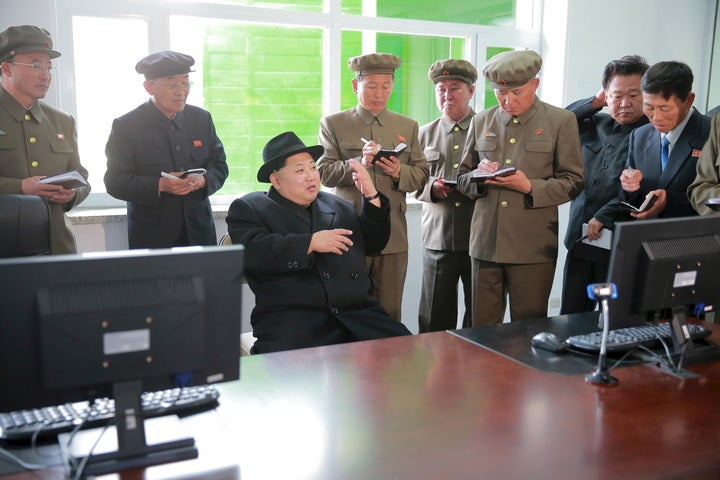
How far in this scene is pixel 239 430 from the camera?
152cm

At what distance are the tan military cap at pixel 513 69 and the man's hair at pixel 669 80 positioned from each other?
1.67 feet

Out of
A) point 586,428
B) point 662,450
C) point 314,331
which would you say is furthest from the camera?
point 314,331

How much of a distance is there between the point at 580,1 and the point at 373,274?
9.82 ft

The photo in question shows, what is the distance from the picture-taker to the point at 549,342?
207 centimetres

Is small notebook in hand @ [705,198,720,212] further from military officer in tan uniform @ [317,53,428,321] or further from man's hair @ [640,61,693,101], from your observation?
military officer in tan uniform @ [317,53,428,321]

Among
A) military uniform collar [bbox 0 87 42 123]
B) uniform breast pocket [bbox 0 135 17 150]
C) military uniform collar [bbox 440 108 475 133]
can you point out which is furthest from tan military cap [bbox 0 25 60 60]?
military uniform collar [bbox 440 108 475 133]

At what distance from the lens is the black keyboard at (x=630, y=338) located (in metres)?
2.04

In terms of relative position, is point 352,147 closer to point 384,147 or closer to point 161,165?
point 384,147

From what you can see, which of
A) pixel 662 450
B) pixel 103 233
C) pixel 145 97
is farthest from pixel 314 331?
pixel 145 97

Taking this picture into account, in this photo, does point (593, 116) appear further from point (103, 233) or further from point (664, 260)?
point (103, 233)

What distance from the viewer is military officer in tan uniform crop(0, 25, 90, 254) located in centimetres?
303

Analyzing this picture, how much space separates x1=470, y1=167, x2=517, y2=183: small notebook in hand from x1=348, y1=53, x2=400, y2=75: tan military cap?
79 cm

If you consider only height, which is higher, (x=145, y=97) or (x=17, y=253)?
(x=145, y=97)

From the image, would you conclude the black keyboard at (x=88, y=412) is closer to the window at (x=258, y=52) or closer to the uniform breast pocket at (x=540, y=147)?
the uniform breast pocket at (x=540, y=147)
